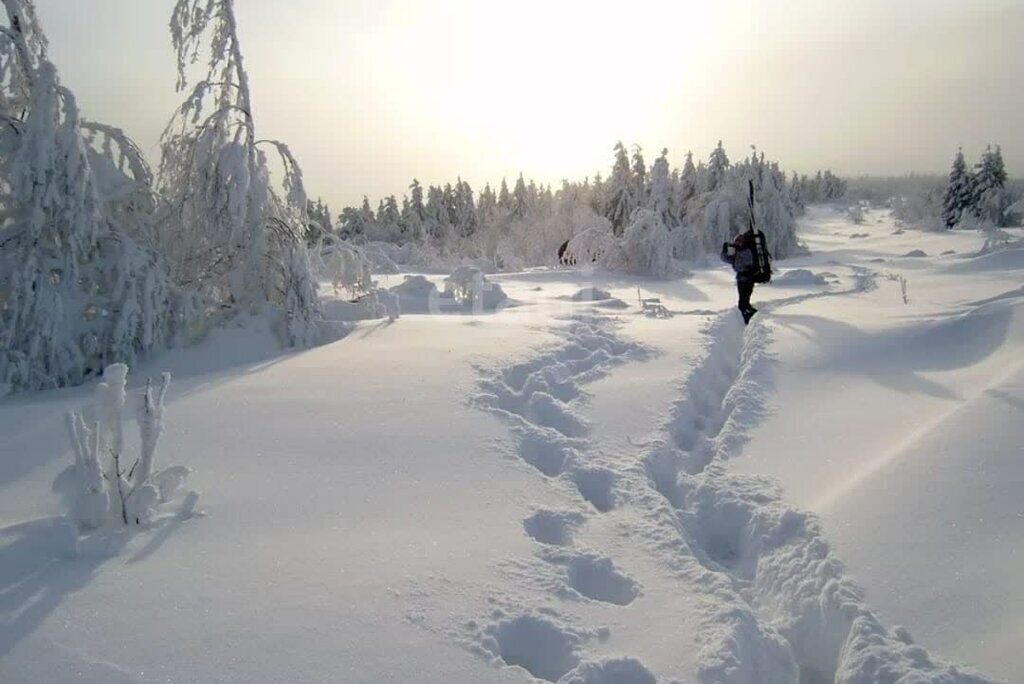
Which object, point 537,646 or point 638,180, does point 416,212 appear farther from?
point 537,646

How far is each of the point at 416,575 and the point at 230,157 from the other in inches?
262

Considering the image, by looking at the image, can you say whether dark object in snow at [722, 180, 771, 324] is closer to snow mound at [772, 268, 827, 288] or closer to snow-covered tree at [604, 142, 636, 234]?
snow mound at [772, 268, 827, 288]

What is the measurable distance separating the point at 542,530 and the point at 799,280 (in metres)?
14.1

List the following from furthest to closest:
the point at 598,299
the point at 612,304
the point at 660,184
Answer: the point at 660,184, the point at 598,299, the point at 612,304

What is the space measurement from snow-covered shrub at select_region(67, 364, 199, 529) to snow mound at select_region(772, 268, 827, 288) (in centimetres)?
1427

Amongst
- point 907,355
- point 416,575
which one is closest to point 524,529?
point 416,575

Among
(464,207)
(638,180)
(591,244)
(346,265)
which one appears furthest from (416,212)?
(346,265)

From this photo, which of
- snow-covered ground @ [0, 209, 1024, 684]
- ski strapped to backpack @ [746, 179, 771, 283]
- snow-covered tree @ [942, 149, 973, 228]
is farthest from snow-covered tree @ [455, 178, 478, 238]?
snow-covered ground @ [0, 209, 1024, 684]

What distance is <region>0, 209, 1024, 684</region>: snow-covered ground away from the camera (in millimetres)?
2291

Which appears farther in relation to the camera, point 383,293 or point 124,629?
point 383,293

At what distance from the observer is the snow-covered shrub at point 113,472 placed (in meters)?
2.77

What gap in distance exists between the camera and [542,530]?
3348mm

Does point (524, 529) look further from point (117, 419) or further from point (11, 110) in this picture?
point (11, 110)

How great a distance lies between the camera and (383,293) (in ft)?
31.1
